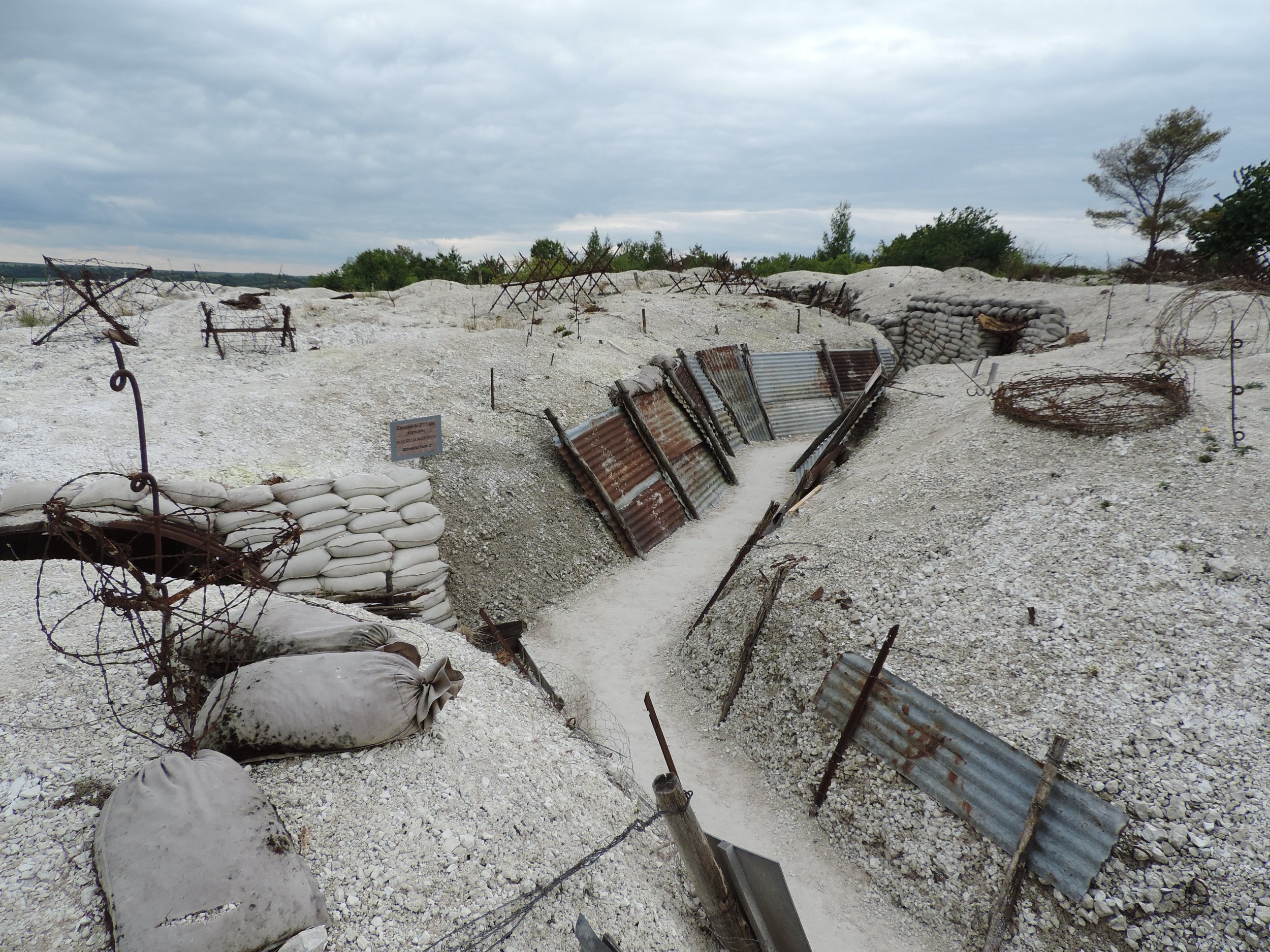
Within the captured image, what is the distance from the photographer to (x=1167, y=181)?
29.9 m

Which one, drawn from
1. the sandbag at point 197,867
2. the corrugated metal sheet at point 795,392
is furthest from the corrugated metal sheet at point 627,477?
the sandbag at point 197,867

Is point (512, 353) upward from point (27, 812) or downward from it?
upward

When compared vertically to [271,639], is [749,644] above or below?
below

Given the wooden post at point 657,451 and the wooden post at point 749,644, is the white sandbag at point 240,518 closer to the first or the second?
the wooden post at point 749,644

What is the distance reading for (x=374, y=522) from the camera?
7.00 m

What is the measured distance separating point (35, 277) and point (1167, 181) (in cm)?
4898

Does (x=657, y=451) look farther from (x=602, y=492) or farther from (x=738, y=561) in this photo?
(x=738, y=561)

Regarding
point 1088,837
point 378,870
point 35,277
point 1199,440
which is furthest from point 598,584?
point 35,277

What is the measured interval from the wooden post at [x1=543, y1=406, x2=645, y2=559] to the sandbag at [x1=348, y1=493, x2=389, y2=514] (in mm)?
3711

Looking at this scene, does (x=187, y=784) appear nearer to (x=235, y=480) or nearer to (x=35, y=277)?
(x=235, y=480)

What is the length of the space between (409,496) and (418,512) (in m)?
0.24

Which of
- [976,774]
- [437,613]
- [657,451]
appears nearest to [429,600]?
[437,613]

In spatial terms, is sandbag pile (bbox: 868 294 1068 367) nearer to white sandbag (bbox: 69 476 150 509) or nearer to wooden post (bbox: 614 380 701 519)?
wooden post (bbox: 614 380 701 519)

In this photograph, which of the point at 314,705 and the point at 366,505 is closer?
the point at 314,705
